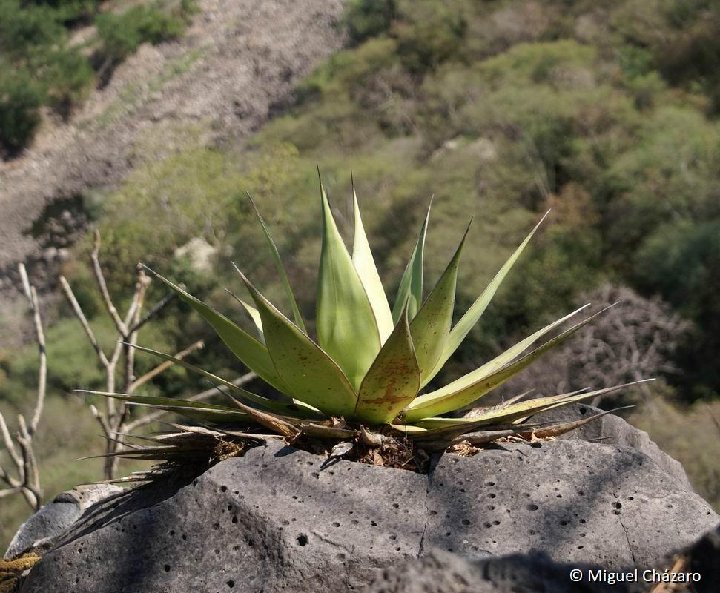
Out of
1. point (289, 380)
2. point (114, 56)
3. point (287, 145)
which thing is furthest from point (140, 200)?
point (289, 380)

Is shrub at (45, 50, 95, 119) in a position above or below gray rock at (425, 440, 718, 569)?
below

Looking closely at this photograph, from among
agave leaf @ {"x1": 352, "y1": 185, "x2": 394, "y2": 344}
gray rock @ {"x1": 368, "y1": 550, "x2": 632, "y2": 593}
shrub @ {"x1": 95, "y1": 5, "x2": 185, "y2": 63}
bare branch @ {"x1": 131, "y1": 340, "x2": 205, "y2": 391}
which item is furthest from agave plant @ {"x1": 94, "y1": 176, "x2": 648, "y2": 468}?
shrub @ {"x1": 95, "y1": 5, "x2": 185, "y2": 63}

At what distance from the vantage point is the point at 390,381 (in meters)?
2.04

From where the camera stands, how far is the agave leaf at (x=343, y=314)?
224 cm

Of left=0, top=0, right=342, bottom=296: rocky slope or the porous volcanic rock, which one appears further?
left=0, top=0, right=342, bottom=296: rocky slope

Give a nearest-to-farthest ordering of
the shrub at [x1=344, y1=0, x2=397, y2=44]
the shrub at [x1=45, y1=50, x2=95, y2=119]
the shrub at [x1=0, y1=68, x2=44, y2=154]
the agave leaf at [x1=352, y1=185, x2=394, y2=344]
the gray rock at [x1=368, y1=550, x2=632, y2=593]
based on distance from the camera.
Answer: the gray rock at [x1=368, y1=550, x2=632, y2=593], the agave leaf at [x1=352, y1=185, x2=394, y2=344], the shrub at [x1=0, y1=68, x2=44, y2=154], the shrub at [x1=344, y1=0, x2=397, y2=44], the shrub at [x1=45, y1=50, x2=95, y2=119]

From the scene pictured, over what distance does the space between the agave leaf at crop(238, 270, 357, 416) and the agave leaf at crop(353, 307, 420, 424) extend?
45 millimetres

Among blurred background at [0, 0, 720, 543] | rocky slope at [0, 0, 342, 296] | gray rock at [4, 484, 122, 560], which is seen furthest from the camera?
rocky slope at [0, 0, 342, 296]

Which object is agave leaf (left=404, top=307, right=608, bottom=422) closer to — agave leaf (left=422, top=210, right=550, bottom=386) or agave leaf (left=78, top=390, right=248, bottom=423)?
agave leaf (left=422, top=210, right=550, bottom=386)

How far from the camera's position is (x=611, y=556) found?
1661 mm

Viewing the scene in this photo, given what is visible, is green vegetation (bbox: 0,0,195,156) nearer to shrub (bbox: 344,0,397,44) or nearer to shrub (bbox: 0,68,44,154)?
shrub (bbox: 0,68,44,154)

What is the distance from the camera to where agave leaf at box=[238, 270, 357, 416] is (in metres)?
2.01

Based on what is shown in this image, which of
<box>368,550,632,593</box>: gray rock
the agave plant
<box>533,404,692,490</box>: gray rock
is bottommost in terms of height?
<box>533,404,692,490</box>: gray rock

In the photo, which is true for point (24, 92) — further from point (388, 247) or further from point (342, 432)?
point (342, 432)
